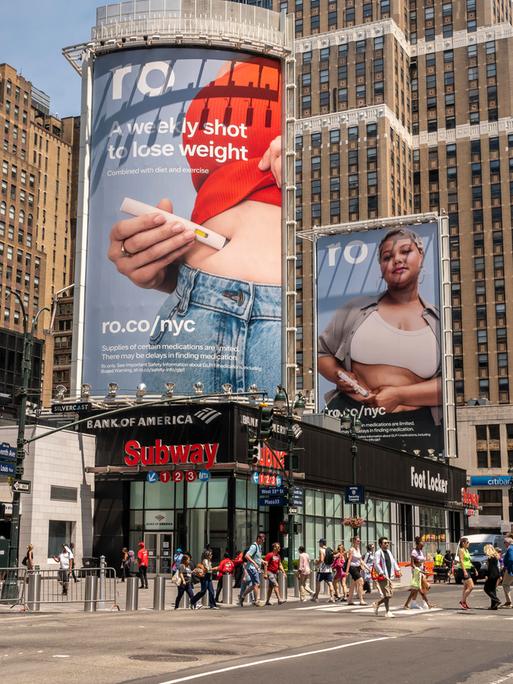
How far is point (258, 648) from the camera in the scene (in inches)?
678

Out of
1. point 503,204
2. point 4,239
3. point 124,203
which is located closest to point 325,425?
point 124,203

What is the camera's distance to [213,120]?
62.3 meters

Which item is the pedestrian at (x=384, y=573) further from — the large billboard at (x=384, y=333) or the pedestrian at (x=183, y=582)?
the large billboard at (x=384, y=333)

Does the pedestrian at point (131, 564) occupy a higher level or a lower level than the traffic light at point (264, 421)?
lower

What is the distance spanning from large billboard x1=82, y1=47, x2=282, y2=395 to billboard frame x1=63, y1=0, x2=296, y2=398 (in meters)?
0.65

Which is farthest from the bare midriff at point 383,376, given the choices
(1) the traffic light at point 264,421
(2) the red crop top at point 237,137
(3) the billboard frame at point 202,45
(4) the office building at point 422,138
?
(4) the office building at point 422,138

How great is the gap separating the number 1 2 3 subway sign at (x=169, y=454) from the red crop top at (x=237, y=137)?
15961mm

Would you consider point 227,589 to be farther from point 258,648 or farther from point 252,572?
point 258,648

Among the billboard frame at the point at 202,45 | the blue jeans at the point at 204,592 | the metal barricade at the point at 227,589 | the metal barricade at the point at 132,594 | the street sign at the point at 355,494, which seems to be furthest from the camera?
the billboard frame at the point at 202,45

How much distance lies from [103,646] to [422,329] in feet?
217

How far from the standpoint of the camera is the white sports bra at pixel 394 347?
80.0 metres

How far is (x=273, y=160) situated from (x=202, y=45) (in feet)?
29.7

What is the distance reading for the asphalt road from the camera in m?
13.5

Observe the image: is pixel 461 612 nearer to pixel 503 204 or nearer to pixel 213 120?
pixel 213 120
